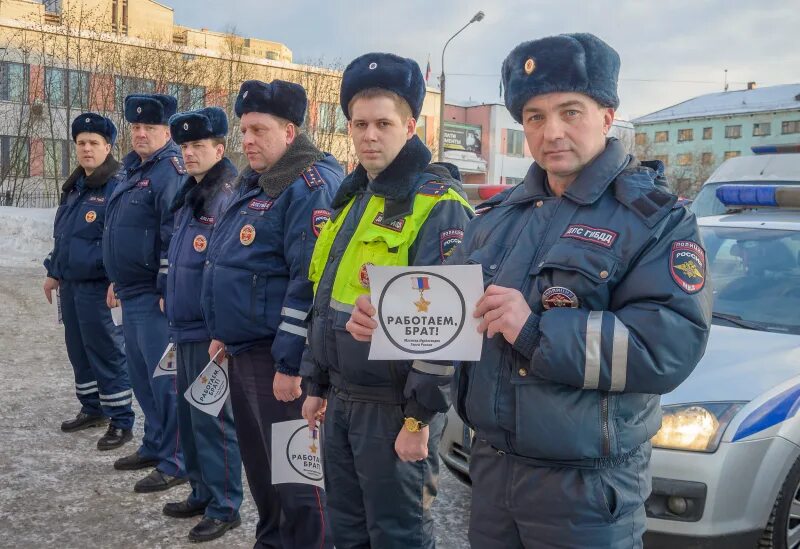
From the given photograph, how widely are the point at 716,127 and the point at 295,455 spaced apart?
63.9 meters

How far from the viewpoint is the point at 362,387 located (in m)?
2.52

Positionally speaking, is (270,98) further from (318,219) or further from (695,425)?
(695,425)

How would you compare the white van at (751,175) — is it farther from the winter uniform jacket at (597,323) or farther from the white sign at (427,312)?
the white sign at (427,312)

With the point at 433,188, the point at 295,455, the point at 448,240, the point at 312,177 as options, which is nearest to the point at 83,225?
the point at 312,177

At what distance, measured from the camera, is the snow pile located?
Result: 1600 centimetres

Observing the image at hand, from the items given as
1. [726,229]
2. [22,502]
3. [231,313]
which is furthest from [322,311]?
[726,229]

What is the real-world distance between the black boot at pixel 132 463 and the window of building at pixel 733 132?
62.4m

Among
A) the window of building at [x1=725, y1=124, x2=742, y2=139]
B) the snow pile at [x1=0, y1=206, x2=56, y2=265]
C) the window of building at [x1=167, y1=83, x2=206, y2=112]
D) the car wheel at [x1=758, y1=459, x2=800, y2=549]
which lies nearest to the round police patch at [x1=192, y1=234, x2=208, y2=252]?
the car wheel at [x1=758, y1=459, x2=800, y2=549]

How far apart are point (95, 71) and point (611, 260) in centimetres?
2394

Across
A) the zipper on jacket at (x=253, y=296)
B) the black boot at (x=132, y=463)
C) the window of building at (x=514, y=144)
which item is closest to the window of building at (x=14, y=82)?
the black boot at (x=132, y=463)

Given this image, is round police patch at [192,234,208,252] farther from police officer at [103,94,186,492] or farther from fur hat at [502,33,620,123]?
fur hat at [502,33,620,123]

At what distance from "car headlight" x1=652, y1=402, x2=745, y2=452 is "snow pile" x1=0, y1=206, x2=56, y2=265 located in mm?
15078

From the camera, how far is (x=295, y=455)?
3.10 m

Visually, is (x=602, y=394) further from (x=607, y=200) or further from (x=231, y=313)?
(x=231, y=313)
